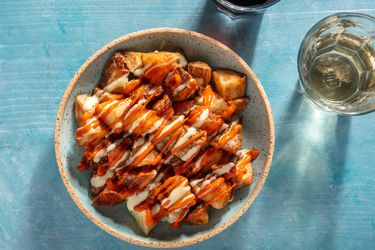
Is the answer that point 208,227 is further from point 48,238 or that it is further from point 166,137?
point 48,238

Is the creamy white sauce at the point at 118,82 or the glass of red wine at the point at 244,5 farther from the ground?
the glass of red wine at the point at 244,5

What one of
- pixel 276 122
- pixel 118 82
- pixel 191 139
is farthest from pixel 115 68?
pixel 276 122

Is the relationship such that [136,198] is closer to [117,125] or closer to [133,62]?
[117,125]

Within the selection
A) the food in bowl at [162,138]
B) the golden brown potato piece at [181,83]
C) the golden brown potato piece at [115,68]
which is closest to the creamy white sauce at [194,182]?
the food in bowl at [162,138]

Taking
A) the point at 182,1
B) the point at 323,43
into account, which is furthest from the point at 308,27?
the point at 182,1

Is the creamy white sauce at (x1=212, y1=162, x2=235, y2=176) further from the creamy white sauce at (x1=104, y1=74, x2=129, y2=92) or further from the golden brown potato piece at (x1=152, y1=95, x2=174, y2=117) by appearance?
the creamy white sauce at (x1=104, y1=74, x2=129, y2=92)

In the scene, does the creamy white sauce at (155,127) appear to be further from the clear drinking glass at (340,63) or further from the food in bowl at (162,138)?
the clear drinking glass at (340,63)

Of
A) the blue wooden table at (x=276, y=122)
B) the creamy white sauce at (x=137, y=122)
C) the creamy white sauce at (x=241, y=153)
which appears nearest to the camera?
the creamy white sauce at (x=137, y=122)
